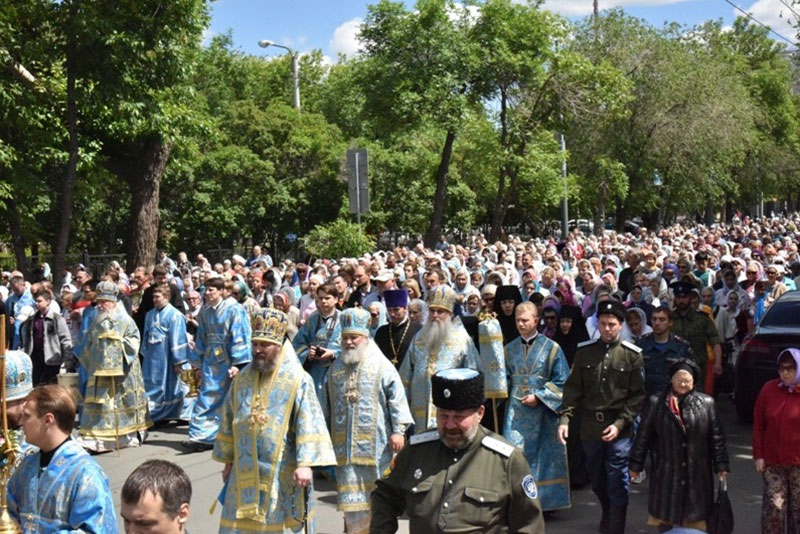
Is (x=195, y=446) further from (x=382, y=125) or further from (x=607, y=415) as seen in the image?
(x=382, y=125)

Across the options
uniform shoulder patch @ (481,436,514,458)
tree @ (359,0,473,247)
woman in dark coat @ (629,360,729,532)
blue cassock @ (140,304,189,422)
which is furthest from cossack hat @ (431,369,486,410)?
tree @ (359,0,473,247)

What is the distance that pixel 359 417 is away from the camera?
793 cm

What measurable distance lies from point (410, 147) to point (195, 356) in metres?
25.3

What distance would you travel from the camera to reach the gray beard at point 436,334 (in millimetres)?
8656

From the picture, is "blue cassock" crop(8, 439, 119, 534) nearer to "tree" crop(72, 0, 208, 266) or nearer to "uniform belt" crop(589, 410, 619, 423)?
"uniform belt" crop(589, 410, 619, 423)

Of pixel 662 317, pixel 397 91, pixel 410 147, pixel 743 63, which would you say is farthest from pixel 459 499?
pixel 743 63

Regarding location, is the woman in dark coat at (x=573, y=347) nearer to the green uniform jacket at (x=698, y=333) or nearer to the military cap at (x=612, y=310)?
the green uniform jacket at (x=698, y=333)

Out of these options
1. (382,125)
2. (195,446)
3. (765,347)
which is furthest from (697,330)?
(382,125)

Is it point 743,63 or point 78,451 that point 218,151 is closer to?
point 78,451

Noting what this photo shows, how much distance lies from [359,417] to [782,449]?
117 inches

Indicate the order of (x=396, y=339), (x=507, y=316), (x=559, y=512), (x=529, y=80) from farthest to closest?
(x=529, y=80)
(x=507, y=316)
(x=396, y=339)
(x=559, y=512)

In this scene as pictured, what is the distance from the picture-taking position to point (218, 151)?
3384cm

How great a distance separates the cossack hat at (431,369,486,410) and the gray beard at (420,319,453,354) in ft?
13.9

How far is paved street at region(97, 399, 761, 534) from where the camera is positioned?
27.7ft
